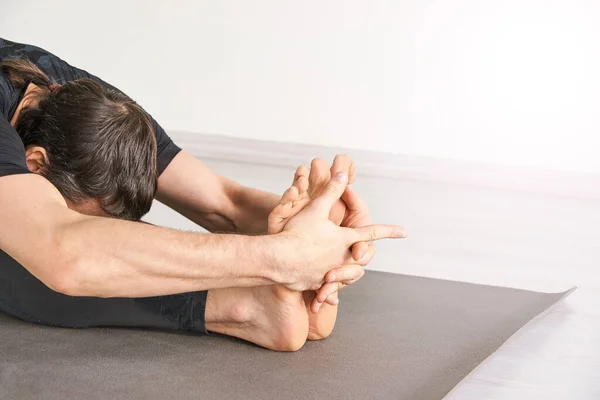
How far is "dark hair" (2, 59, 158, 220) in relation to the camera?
1.59 metres

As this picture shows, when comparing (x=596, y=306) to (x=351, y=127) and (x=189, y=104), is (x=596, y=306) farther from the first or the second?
(x=189, y=104)

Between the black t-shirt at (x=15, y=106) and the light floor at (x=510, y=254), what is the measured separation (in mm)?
856

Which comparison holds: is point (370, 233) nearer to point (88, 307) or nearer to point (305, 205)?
point (305, 205)

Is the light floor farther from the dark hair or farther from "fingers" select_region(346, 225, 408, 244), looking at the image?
the dark hair

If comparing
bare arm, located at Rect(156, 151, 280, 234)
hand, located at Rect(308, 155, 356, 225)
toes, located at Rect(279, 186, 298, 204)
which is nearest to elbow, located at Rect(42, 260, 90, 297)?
toes, located at Rect(279, 186, 298, 204)

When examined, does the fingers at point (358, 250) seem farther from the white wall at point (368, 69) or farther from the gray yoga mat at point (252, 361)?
the white wall at point (368, 69)

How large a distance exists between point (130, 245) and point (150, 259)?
4 cm

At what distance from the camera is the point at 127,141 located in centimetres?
162

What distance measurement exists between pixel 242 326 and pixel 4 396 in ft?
1.65

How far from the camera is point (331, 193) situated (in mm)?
1589

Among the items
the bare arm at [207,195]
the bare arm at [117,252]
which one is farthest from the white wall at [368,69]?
the bare arm at [117,252]

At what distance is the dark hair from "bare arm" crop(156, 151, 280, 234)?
354mm

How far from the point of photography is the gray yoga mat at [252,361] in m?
1.35

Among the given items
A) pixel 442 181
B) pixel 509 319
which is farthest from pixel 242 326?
pixel 442 181
